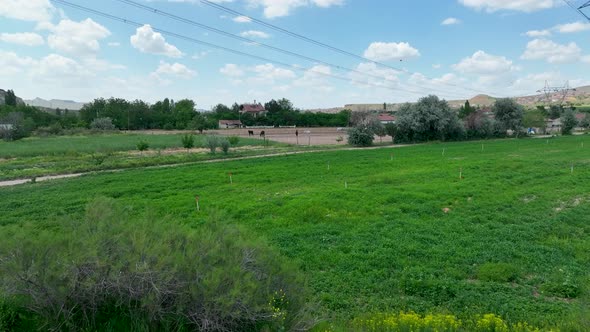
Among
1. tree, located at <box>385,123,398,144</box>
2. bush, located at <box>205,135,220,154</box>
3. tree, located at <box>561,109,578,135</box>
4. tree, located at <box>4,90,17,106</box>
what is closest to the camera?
bush, located at <box>205,135,220,154</box>

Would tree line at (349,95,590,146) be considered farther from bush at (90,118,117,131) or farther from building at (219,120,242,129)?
bush at (90,118,117,131)

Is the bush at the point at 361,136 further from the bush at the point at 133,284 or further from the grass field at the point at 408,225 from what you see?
the bush at the point at 133,284

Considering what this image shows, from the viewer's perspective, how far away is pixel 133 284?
4.02 m

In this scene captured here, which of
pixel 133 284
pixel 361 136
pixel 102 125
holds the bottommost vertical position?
pixel 133 284

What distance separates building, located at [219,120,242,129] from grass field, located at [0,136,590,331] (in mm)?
90286

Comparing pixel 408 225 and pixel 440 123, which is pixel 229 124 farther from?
pixel 408 225

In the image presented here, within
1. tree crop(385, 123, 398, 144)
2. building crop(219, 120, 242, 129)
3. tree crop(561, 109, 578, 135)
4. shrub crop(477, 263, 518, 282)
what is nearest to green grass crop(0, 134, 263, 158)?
tree crop(385, 123, 398, 144)

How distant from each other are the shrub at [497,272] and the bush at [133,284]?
504cm

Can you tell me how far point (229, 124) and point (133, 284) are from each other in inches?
4438

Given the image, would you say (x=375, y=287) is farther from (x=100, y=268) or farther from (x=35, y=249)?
(x=35, y=249)

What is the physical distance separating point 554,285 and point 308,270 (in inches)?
182

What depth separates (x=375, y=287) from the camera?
7266 mm

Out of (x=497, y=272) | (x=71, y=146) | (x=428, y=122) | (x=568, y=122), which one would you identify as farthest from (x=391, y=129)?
(x=497, y=272)

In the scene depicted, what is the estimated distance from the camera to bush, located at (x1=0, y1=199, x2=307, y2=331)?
12.7 ft
